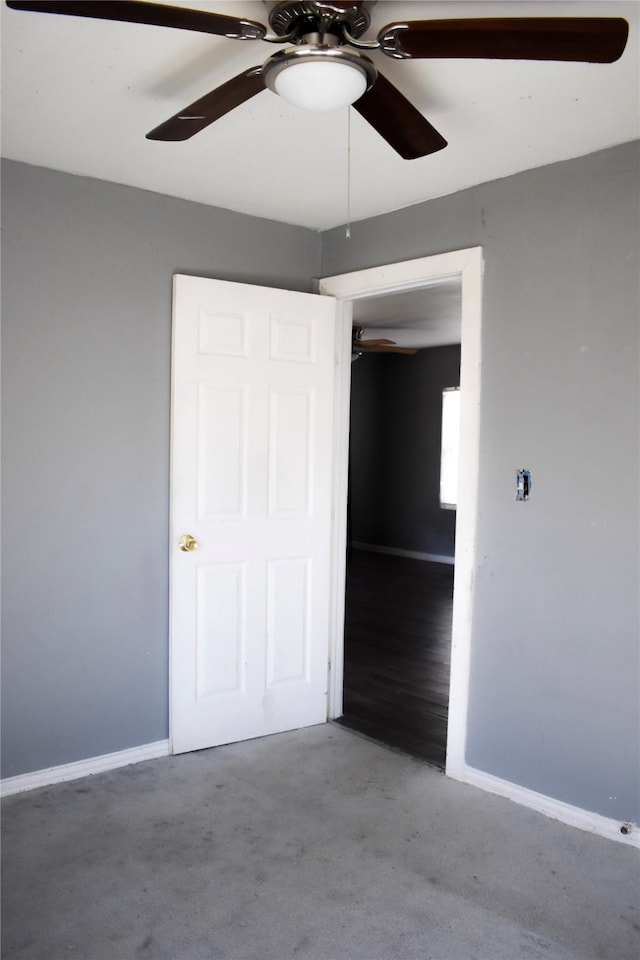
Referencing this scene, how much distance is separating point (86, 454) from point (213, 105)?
1538mm

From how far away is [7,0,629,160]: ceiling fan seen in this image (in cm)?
147

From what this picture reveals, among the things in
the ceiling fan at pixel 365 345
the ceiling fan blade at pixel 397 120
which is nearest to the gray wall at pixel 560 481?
the ceiling fan blade at pixel 397 120

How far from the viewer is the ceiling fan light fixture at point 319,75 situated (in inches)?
63.1

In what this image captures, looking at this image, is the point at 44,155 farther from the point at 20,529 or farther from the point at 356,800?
the point at 356,800

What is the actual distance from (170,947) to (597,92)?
2675 millimetres

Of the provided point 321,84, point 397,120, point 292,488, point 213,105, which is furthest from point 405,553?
point 321,84

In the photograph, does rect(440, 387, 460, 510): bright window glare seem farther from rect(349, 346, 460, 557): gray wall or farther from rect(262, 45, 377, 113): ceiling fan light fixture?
rect(262, 45, 377, 113): ceiling fan light fixture

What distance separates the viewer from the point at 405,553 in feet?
28.3

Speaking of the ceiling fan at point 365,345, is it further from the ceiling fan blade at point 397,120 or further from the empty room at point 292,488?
the ceiling fan blade at point 397,120

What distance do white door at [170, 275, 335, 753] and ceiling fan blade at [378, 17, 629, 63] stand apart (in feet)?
5.71

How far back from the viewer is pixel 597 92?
7.00 feet

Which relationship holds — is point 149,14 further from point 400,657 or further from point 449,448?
point 449,448

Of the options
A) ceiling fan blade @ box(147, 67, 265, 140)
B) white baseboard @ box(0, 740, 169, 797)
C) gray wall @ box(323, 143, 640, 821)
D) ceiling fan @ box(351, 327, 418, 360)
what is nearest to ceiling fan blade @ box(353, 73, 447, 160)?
ceiling fan blade @ box(147, 67, 265, 140)

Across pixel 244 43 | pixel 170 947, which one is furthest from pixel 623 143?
pixel 170 947
